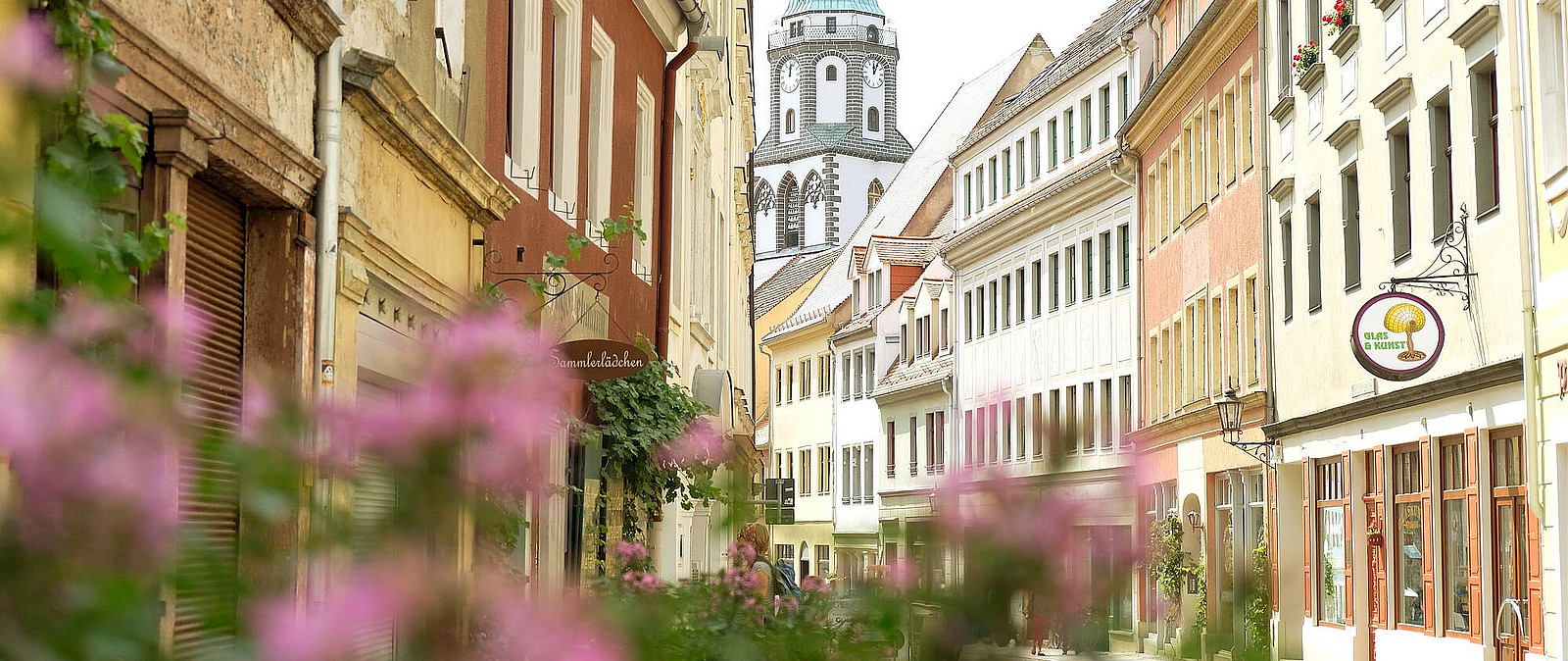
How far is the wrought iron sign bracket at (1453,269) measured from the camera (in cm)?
1717

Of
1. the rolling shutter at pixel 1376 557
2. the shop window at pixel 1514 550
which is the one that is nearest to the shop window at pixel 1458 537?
the shop window at pixel 1514 550

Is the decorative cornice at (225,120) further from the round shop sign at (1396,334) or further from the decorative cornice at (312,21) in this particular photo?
the round shop sign at (1396,334)

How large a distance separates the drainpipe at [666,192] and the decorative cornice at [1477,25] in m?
6.96

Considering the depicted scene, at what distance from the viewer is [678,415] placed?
45.7ft

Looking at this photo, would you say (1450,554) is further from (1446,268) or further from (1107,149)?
(1107,149)

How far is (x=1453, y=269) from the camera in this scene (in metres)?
17.5

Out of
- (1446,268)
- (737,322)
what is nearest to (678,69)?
(1446,268)

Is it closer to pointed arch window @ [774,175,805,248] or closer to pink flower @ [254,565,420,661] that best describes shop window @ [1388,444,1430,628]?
pink flower @ [254,565,420,661]

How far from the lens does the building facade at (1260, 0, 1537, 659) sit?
647 inches

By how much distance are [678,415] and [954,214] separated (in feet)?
115

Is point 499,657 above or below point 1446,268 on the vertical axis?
below

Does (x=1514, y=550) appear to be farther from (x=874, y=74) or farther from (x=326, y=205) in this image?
(x=874, y=74)

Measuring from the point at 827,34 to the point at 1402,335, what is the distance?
10085 centimetres

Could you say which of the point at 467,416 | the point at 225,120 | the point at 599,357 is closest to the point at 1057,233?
the point at 599,357
